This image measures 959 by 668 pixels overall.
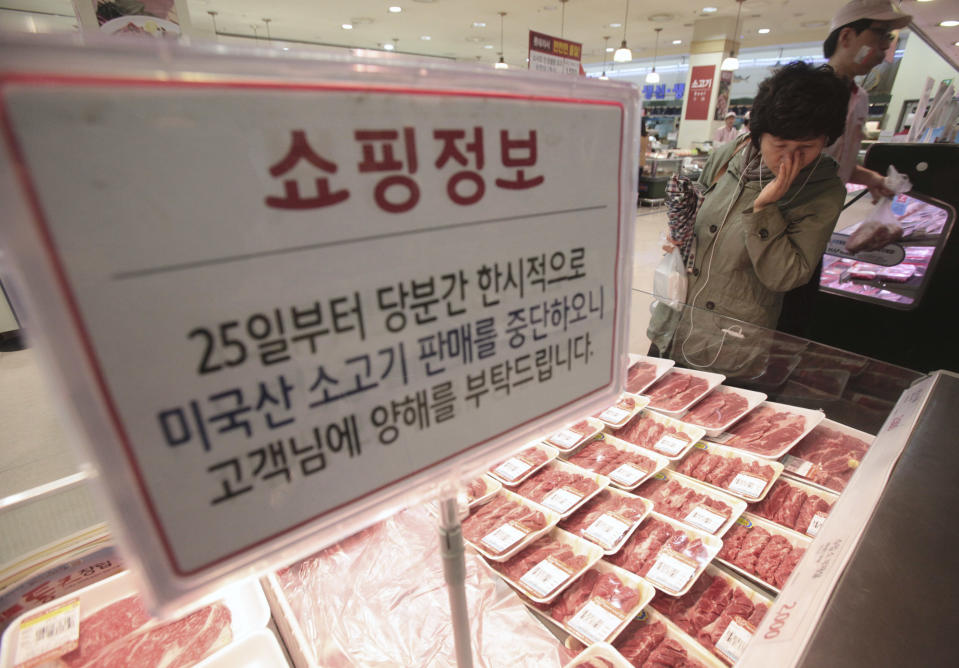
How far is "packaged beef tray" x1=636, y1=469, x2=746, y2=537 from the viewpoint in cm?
141

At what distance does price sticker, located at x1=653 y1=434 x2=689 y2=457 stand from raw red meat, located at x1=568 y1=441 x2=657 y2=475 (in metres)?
0.08

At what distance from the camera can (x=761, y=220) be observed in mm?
1869

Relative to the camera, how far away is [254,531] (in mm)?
466

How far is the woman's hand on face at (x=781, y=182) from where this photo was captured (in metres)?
1.74

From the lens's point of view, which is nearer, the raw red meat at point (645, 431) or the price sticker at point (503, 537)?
the price sticker at point (503, 537)

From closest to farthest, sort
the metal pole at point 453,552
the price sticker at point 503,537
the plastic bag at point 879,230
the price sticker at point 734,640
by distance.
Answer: the metal pole at point 453,552, the price sticker at point 734,640, the price sticker at point 503,537, the plastic bag at point 879,230

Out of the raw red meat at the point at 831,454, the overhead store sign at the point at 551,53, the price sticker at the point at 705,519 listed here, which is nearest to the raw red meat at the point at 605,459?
the price sticker at the point at 705,519

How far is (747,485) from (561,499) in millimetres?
624

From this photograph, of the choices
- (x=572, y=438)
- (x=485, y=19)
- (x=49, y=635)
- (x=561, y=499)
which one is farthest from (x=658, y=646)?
(x=485, y=19)

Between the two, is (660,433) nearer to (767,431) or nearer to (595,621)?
(767,431)

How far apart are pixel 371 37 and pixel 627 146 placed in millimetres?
16829

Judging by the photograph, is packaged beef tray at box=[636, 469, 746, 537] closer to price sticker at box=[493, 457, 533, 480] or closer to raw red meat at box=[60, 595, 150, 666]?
price sticker at box=[493, 457, 533, 480]

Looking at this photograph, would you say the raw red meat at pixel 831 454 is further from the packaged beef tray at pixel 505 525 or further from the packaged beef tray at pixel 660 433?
the packaged beef tray at pixel 505 525

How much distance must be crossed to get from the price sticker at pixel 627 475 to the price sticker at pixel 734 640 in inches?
19.5
